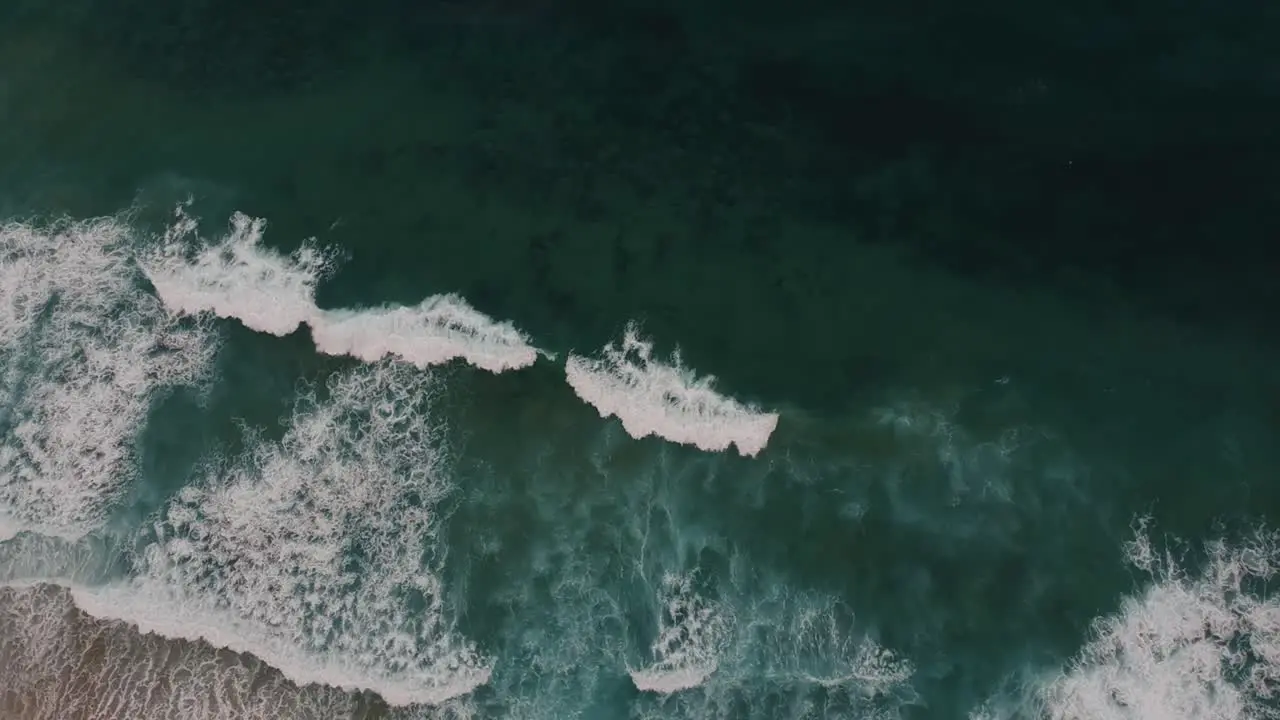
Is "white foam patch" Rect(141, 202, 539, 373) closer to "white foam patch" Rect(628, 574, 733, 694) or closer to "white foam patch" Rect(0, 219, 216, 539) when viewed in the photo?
"white foam patch" Rect(0, 219, 216, 539)

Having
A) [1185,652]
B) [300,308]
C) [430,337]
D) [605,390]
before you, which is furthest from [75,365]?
[1185,652]

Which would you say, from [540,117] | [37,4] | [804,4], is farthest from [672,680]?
[37,4]

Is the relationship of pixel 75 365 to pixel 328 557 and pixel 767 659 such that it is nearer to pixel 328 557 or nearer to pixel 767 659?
pixel 328 557

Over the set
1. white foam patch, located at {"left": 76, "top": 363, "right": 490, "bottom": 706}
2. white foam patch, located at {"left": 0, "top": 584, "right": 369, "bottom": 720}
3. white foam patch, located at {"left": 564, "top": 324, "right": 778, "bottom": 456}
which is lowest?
white foam patch, located at {"left": 0, "top": 584, "right": 369, "bottom": 720}

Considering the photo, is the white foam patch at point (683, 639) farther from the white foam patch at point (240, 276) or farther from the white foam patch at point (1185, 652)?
the white foam patch at point (240, 276)

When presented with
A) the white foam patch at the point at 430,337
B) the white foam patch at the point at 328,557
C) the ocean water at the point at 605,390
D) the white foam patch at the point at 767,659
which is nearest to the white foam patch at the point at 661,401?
the ocean water at the point at 605,390

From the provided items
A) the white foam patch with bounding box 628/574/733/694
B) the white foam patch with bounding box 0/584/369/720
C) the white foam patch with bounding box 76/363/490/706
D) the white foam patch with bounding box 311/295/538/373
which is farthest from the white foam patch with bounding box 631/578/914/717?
the white foam patch with bounding box 311/295/538/373

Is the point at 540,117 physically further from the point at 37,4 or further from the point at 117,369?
the point at 37,4
